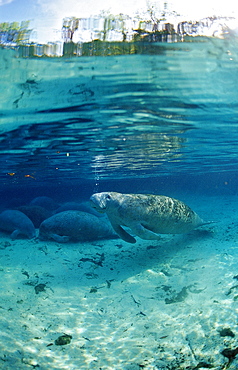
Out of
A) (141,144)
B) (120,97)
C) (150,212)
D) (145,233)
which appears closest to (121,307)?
(145,233)

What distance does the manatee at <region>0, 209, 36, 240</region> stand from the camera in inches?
368

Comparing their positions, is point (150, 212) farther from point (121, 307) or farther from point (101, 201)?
point (121, 307)

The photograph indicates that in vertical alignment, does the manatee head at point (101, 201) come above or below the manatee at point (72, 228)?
above

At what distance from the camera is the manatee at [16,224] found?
30.7 feet

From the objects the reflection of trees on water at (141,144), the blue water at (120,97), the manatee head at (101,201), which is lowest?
the manatee head at (101,201)

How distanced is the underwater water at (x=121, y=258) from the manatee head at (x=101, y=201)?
5.34 feet

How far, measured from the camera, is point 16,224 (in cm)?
962

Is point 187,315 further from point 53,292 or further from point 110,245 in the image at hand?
point 110,245

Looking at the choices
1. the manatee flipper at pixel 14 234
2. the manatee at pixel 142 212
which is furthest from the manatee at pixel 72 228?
the manatee at pixel 142 212

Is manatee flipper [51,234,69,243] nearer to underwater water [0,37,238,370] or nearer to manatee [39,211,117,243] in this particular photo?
manatee [39,211,117,243]

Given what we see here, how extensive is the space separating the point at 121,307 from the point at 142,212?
2.66m

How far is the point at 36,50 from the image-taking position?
5.39 meters

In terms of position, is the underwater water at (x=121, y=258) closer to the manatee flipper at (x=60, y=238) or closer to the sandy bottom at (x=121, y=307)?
the sandy bottom at (x=121, y=307)

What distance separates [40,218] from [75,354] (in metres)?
9.72
